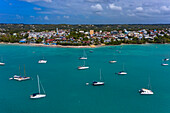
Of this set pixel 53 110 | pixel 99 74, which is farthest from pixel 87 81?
pixel 53 110

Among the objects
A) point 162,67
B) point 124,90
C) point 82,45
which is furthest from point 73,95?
point 82,45

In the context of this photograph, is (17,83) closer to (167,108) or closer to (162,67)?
(167,108)

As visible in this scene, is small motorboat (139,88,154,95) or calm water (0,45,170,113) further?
small motorboat (139,88,154,95)

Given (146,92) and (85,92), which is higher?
(146,92)

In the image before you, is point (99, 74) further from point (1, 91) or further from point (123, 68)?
point (1, 91)

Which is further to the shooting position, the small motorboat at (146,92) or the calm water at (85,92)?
the small motorboat at (146,92)

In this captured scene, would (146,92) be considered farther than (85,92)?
No

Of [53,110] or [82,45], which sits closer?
[53,110]

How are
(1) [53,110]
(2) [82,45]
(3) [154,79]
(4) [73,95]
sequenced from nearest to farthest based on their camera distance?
(1) [53,110]
(4) [73,95]
(3) [154,79]
(2) [82,45]

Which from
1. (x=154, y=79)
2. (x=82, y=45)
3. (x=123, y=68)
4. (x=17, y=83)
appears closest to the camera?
(x=17, y=83)
